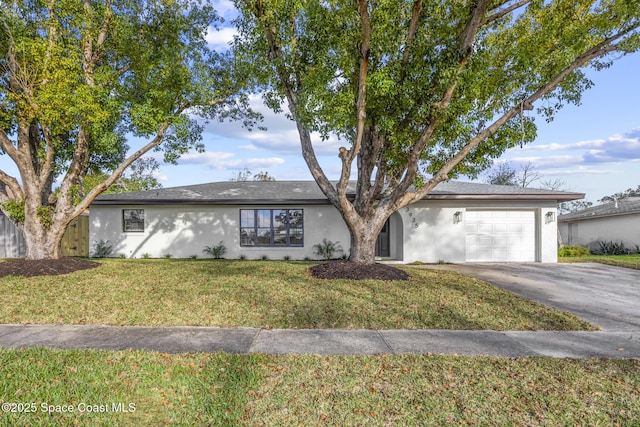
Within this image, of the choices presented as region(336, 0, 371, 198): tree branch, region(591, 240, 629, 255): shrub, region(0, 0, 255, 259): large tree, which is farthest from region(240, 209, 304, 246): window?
region(591, 240, 629, 255): shrub

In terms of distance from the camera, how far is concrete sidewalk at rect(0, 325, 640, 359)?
4.56 metres

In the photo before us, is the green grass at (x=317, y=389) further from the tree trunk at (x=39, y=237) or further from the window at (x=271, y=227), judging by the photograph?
the window at (x=271, y=227)

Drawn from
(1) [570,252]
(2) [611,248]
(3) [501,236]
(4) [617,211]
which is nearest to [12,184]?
(3) [501,236]

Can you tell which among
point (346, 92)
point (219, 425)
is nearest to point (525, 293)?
point (346, 92)

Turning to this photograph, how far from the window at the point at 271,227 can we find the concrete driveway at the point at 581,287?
6402 mm

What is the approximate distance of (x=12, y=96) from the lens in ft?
28.6

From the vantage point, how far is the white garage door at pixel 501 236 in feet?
47.2

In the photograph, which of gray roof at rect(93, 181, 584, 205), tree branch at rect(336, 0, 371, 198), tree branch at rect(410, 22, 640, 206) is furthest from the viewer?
gray roof at rect(93, 181, 584, 205)

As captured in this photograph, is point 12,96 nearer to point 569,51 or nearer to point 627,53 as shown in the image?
point 569,51

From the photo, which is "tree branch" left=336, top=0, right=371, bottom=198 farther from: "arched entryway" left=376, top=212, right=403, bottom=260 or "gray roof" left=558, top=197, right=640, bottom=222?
"gray roof" left=558, top=197, right=640, bottom=222

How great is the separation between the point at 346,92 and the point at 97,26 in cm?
738

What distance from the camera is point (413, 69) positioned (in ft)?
27.1

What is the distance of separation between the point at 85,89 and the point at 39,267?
482cm

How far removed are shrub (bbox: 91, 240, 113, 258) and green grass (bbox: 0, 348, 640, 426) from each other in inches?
458
